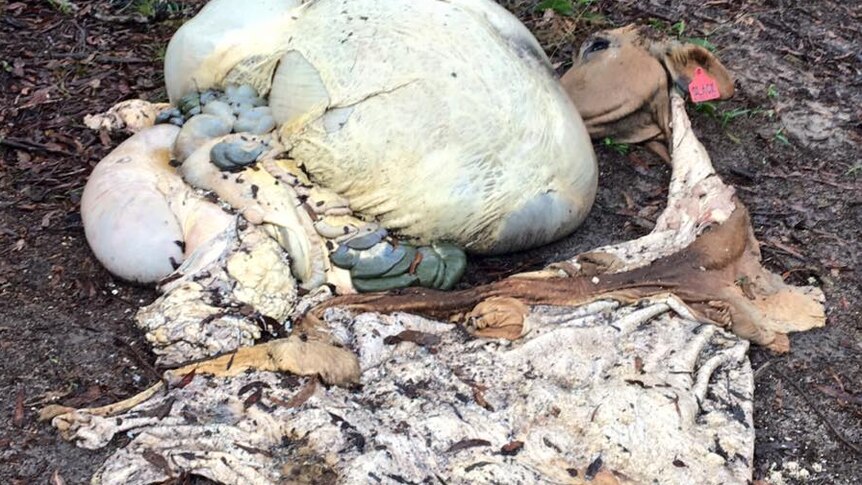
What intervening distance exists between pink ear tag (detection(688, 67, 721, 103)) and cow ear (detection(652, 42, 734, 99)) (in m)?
0.02

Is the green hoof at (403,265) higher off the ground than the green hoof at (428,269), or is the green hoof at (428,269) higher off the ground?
the green hoof at (403,265)

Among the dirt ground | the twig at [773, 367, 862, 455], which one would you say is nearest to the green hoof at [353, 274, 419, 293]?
the dirt ground

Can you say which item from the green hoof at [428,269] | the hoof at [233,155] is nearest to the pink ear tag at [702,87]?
the green hoof at [428,269]

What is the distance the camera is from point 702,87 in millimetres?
5262

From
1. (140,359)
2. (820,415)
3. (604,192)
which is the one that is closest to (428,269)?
(140,359)

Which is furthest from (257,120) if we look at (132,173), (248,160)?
(132,173)

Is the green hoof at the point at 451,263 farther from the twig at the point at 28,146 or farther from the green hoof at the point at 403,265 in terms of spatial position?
the twig at the point at 28,146

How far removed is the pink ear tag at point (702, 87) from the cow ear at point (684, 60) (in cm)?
2

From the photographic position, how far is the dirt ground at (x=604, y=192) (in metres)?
3.65

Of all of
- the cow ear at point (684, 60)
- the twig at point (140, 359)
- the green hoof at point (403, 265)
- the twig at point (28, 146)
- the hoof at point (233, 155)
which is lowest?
the twig at point (140, 359)

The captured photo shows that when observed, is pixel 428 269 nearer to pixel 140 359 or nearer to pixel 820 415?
pixel 140 359

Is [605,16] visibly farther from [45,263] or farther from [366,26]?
[45,263]

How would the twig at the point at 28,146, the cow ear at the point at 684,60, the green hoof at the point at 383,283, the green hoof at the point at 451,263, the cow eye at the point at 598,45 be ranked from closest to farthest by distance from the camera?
the green hoof at the point at 383,283, the green hoof at the point at 451,263, the twig at the point at 28,146, the cow ear at the point at 684,60, the cow eye at the point at 598,45

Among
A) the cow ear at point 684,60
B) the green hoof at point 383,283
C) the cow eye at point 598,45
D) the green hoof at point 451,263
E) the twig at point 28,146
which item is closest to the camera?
the green hoof at point 383,283
